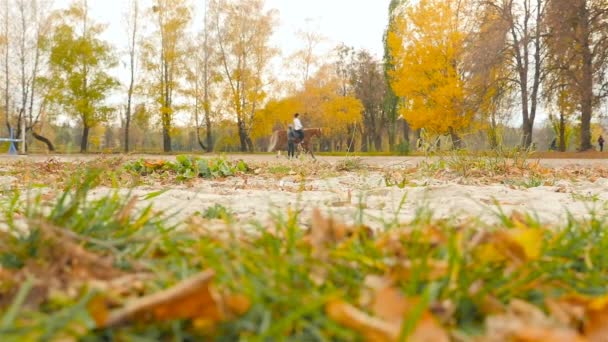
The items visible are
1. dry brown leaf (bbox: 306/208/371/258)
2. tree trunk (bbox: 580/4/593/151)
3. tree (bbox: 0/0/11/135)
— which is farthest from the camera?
tree (bbox: 0/0/11/135)

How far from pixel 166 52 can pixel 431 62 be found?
61.0 feet

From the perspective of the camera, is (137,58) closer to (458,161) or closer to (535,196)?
(458,161)

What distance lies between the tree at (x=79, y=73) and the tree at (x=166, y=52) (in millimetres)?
2962

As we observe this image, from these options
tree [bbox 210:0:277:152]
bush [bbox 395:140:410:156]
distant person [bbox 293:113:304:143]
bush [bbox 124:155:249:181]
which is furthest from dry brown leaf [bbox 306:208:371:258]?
tree [bbox 210:0:277:152]

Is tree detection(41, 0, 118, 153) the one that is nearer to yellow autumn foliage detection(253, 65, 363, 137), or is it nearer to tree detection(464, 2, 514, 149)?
yellow autumn foliage detection(253, 65, 363, 137)

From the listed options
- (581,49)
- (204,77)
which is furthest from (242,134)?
(581,49)

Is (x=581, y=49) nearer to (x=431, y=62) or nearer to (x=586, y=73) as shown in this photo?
(x=586, y=73)

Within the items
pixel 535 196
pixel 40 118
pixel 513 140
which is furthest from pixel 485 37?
pixel 40 118

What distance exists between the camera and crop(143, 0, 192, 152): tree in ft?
111

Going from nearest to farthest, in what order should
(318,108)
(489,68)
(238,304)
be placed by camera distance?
(238,304), (489,68), (318,108)

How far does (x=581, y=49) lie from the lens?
19.4 metres

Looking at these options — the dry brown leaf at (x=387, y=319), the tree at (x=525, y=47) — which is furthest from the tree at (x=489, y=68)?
the dry brown leaf at (x=387, y=319)

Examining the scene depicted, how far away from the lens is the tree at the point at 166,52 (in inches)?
Answer: 1330

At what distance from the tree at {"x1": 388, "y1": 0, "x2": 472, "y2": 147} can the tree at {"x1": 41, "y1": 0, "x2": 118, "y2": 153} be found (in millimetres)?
20723
